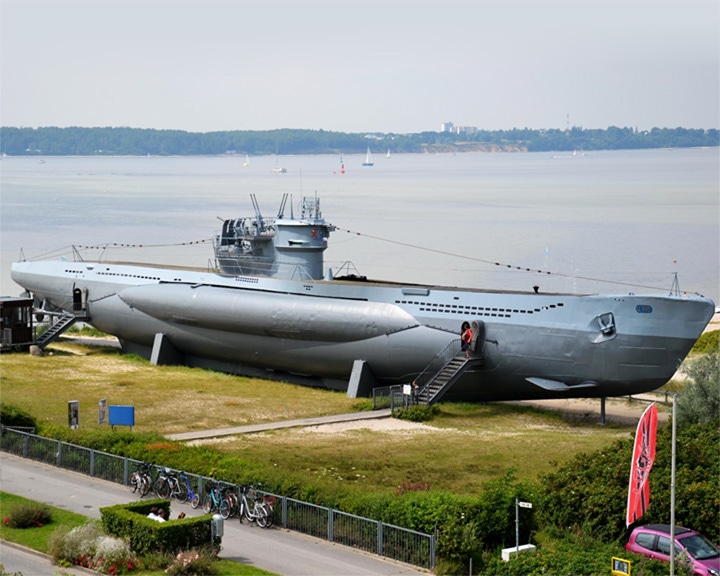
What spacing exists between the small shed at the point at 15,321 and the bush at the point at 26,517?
2865cm

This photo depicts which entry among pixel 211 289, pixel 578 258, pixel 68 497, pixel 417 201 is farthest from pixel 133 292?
pixel 417 201

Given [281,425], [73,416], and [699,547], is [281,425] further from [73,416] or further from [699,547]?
[699,547]

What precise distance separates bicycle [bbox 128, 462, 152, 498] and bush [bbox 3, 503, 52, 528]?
2850 mm

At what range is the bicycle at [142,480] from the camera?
26.6m

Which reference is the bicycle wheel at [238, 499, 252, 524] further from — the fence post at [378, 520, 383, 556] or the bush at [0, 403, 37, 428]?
the bush at [0, 403, 37, 428]

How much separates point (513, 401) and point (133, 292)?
1841 centimetres

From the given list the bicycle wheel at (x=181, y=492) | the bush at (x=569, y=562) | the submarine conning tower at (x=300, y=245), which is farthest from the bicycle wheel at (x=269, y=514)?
the submarine conning tower at (x=300, y=245)

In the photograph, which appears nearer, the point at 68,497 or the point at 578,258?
the point at 68,497

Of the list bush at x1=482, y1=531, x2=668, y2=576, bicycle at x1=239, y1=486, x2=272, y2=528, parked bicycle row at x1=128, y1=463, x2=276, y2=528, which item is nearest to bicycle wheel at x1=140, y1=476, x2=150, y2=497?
parked bicycle row at x1=128, y1=463, x2=276, y2=528

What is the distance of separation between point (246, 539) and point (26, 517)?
4.69 m

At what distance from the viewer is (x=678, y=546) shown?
20.8 m

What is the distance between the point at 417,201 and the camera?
175 meters

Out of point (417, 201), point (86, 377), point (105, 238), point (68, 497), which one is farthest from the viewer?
point (417, 201)

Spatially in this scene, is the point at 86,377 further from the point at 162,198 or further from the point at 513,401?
the point at 162,198
